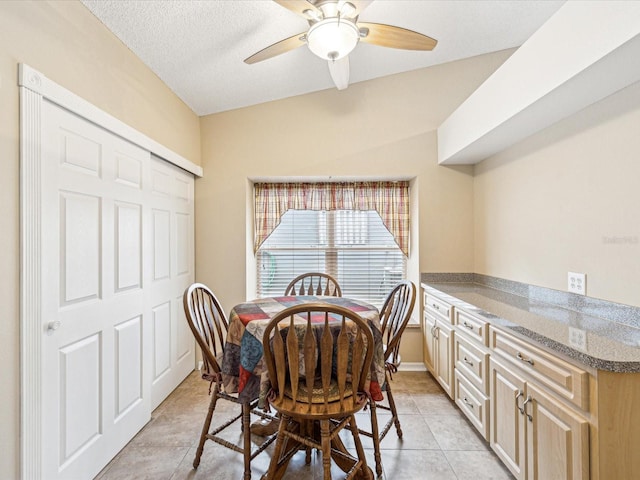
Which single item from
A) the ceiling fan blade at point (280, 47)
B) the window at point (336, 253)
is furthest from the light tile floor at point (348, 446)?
the ceiling fan blade at point (280, 47)

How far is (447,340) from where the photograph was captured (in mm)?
2559

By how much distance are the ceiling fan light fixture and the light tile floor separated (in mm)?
2217

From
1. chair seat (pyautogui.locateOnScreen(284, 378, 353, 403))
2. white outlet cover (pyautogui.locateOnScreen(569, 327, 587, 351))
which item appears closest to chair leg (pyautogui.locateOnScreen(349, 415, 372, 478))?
chair seat (pyautogui.locateOnScreen(284, 378, 353, 403))

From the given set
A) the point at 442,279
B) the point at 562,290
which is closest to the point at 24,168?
the point at 562,290

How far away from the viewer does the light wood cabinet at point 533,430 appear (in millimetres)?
1237

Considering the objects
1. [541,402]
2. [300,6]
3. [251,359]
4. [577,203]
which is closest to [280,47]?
[300,6]

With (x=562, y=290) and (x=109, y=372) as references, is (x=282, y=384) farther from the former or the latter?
(x=562, y=290)

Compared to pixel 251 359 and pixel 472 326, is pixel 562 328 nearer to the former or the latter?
pixel 472 326

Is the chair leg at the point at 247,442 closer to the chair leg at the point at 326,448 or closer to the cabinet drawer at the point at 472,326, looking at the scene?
the chair leg at the point at 326,448

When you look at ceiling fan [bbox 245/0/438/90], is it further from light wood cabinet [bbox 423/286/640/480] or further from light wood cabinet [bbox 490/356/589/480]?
light wood cabinet [bbox 490/356/589/480]

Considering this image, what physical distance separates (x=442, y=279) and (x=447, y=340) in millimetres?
792

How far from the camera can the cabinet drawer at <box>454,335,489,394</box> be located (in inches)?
77.0

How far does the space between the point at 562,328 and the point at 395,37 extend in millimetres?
1683

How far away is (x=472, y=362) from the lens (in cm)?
212
